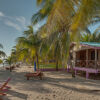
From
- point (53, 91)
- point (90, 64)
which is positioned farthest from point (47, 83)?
point (90, 64)

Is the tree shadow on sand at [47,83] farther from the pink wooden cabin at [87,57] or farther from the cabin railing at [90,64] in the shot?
the cabin railing at [90,64]

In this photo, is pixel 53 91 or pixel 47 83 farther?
pixel 47 83

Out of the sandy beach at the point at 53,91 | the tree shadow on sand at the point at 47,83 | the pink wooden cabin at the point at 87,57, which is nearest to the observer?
the sandy beach at the point at 53,91

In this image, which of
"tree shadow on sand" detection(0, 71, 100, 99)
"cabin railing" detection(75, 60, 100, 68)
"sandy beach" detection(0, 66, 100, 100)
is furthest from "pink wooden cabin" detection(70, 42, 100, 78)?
"sandy beach" detection(0, 66, 100, 100)

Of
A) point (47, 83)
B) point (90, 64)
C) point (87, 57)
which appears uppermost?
point (87, 57)

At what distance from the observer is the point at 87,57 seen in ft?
41.7

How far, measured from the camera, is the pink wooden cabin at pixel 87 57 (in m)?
10.9

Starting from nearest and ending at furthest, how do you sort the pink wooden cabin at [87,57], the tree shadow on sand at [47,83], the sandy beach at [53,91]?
the sandy beach at [53,91]
the tree shadow on sand at [47,83]
the pink wooden cabin at [87,57]

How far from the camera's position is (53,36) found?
25.3 ft

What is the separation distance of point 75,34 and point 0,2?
9674 mm

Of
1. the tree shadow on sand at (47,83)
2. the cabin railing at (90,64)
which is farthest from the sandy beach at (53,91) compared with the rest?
the cabin railing at (90,64)

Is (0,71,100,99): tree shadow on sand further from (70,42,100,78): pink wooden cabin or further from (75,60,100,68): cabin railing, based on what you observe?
(75,60,100,68): cabin railing

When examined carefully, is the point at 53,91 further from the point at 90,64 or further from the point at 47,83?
the point at 90,64

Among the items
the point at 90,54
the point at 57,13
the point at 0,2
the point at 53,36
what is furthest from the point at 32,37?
the point at 57,13
